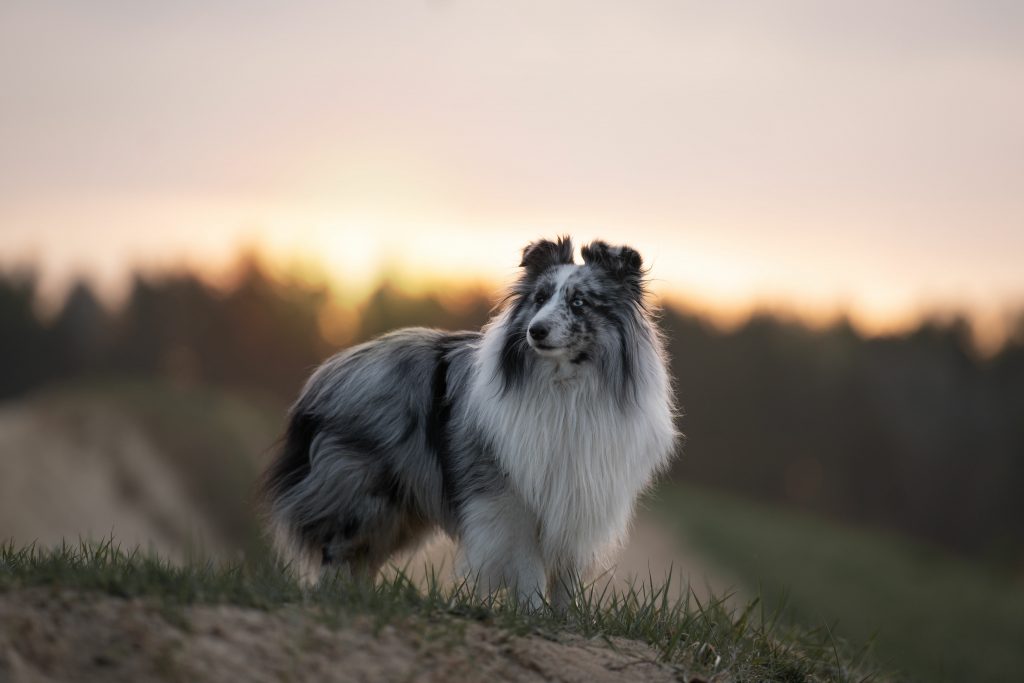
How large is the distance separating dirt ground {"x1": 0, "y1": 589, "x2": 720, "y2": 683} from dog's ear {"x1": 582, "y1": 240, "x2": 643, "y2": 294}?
260 cm

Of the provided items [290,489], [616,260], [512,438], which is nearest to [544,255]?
[616,260]

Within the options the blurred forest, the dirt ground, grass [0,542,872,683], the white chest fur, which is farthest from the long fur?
the blurred forest

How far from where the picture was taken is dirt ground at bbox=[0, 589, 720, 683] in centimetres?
447

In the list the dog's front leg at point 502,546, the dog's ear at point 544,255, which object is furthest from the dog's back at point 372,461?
the dog's ear at point 544,255

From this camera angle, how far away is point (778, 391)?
42.9 m

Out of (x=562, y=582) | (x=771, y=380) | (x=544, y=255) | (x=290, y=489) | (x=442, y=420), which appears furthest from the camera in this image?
(x=771, y=380)

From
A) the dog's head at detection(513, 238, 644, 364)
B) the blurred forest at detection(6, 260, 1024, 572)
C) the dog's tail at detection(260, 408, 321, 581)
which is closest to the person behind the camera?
the dog's head at detection(513, 238, 644, 364)

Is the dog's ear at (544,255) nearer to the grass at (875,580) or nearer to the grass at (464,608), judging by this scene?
the grass at (464,608)

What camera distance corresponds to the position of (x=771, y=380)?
4309 centimetres

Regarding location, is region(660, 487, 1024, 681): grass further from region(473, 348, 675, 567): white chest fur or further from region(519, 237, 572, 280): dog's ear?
region(519, 237, 572, 280): dog's ear

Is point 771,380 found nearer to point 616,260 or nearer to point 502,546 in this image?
point 616,260

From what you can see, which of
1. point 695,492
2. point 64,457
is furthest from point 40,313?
point 695,492

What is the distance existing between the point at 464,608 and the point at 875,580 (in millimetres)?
27773

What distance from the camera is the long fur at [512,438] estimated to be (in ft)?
22.8
